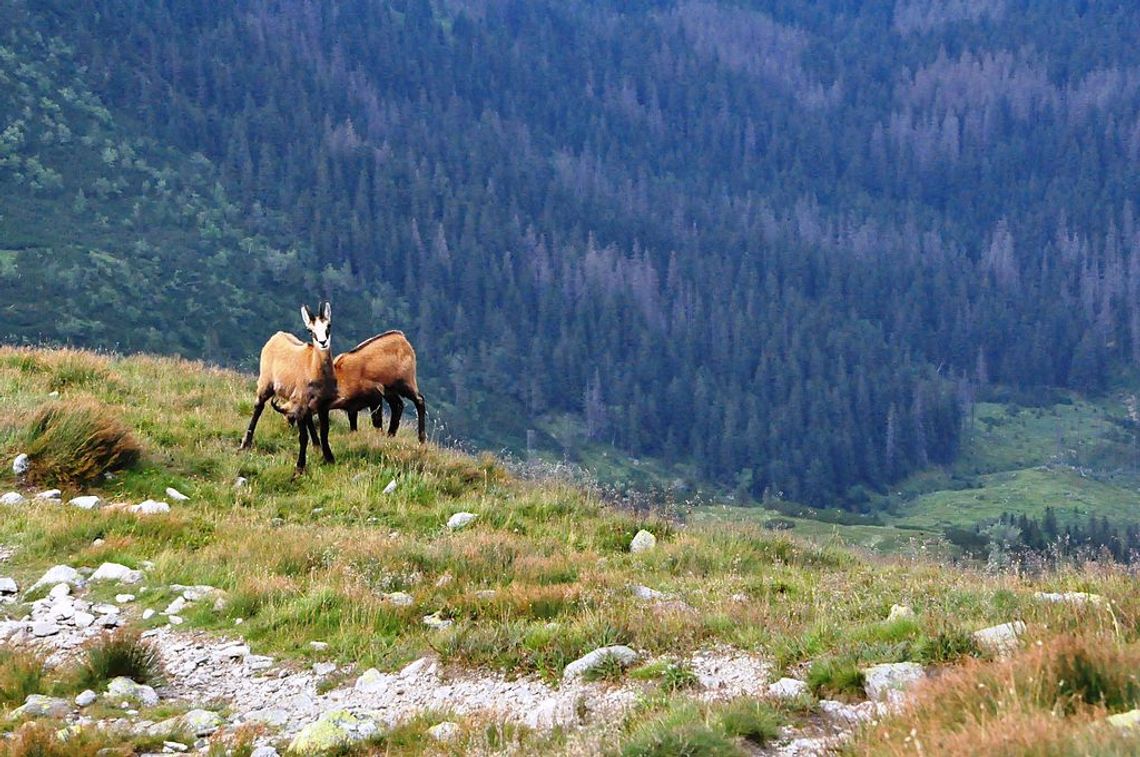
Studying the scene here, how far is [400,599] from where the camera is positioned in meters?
9.34

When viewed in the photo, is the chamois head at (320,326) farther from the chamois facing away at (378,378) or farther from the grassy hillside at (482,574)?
the chamois facing away at (378,378)

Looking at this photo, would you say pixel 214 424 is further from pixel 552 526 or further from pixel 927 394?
pixel 927 394

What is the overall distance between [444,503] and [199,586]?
4448mm

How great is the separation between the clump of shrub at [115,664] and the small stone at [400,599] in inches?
82.8

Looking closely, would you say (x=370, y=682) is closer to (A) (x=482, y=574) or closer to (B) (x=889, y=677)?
(A) (x=482, y=574)

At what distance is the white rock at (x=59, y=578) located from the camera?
9.30m

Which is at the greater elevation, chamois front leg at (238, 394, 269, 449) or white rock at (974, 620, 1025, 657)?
white rock at (974, 620, 1025, 657)

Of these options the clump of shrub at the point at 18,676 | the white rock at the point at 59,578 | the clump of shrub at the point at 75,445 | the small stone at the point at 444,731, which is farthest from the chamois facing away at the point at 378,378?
the small stone at the point at 444,731

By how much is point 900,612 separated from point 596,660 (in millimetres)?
2503

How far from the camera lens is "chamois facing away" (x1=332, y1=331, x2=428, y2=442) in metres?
17.3

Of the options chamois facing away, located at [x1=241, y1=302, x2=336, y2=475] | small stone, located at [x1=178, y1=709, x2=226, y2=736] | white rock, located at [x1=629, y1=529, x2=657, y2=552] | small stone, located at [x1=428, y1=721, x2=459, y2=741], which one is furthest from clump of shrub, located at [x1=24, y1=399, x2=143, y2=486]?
small stone, located at [x1=428, y1=721, x2=459, y2=741]

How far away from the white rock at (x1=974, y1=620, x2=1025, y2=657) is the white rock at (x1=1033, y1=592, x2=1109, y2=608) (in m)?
0.60

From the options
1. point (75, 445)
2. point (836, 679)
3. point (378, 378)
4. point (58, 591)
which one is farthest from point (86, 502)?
point (836, 679)

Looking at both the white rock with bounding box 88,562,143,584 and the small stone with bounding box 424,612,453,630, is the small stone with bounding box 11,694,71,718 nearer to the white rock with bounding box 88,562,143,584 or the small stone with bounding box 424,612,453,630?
the white rock with bounding box 88,562,143,584
